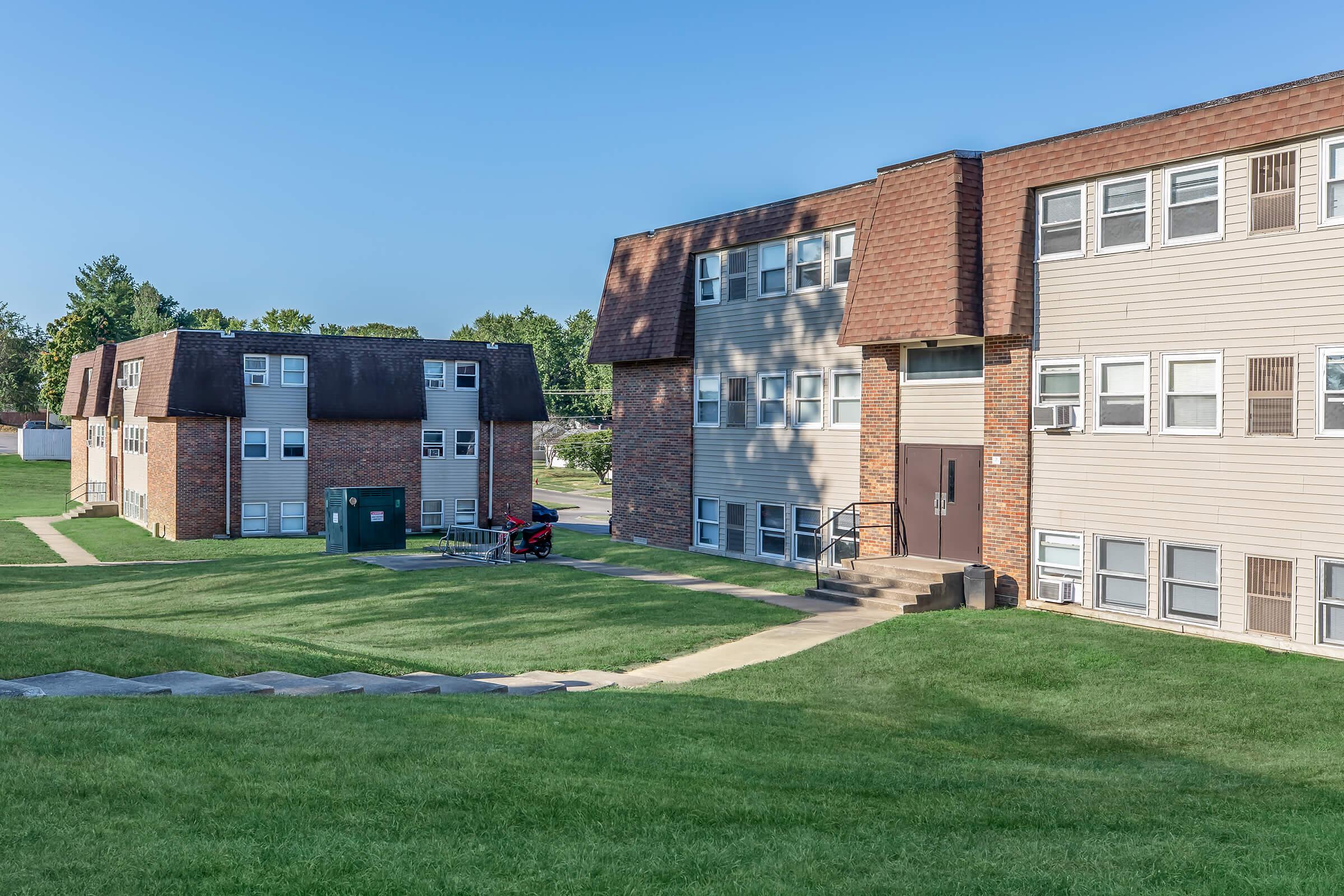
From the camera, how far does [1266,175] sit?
1608 cm

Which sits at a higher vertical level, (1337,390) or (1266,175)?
(1266,175)

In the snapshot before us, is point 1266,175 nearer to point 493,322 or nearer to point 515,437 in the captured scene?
point 515,437

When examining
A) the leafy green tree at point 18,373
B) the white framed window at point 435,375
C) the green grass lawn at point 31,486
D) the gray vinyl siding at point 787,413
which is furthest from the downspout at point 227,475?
the leafy green tree at point 18,373

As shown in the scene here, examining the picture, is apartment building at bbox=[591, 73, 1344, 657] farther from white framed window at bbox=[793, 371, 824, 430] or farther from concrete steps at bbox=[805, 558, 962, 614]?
concrete steps at bbox=[805, 558, 962, 614]

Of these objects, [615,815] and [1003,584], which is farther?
[1003,584]

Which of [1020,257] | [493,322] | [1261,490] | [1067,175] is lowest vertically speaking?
[1261,490]

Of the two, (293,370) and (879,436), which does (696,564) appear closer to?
(879,436)

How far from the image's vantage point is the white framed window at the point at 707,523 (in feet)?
88.6

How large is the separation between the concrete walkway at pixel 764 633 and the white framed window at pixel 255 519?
2102cm

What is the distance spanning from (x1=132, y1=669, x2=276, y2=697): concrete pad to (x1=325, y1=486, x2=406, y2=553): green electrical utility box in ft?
67.2

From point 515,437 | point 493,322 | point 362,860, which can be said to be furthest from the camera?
point 493,322

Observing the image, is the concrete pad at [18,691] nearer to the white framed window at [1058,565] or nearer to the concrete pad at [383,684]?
the concrete pad at [383,684]

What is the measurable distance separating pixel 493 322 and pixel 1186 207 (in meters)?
110

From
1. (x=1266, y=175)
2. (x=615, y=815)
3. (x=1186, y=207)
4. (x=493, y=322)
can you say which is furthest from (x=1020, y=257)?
(x=493, y=322)
